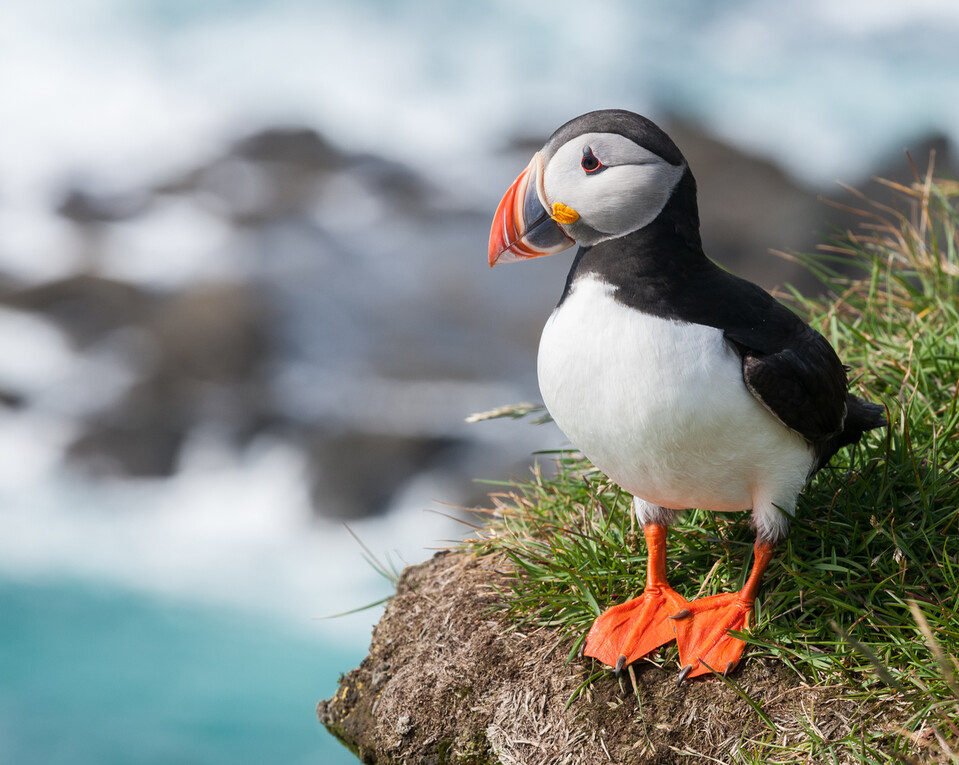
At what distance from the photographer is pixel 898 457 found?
10.5 ft

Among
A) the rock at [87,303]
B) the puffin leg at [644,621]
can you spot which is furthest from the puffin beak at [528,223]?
the rock at [87,303]

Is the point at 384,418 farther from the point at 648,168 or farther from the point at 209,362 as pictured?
the point at 648,168

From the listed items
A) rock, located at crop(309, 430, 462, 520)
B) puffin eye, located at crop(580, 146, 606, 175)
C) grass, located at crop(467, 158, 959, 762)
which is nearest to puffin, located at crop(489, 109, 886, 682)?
puffin eye, located at crop(580, 146, 606, 175)

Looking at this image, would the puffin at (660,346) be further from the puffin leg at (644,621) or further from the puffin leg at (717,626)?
the puffin leg at (644,621)

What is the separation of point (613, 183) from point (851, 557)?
4.65ft

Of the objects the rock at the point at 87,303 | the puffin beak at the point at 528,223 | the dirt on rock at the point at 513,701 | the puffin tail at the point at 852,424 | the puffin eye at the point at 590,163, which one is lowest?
the rock at the point at 87,303

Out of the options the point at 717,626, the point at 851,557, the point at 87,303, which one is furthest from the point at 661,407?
the point at 87,303

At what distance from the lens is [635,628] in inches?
111

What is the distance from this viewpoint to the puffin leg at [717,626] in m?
2.71

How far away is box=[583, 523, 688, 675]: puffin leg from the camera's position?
2.79 m

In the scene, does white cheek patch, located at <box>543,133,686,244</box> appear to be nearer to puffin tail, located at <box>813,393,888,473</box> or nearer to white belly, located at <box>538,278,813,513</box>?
white belly, located at <box>538,278,813,513</box>

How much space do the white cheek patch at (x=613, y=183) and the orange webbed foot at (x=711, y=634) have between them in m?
1.18

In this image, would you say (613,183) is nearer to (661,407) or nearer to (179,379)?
(661,407)

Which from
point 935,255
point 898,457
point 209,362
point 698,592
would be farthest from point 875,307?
point 209,362
